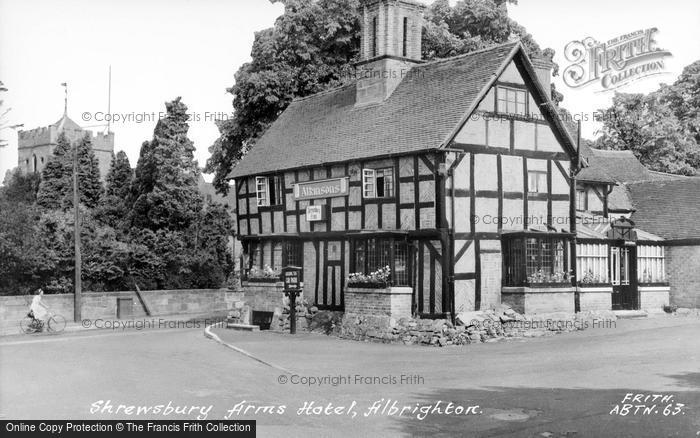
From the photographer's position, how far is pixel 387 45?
27.6m

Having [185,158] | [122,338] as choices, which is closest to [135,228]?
[185,158]

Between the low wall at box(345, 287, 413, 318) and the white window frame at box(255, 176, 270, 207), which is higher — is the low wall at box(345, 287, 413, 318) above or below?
below

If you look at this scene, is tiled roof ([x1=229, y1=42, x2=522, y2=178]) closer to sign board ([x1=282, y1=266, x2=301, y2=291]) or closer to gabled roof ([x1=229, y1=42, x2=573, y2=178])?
gabled roof ([x1=229, y1=42, x2=573, y2=178])

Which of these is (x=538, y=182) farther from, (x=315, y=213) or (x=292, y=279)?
(x=292, y=279)

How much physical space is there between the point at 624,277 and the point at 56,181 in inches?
1582

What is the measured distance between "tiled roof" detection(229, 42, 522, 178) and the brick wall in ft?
35.9

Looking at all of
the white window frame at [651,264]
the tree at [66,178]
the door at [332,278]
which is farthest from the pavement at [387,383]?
the tree at [66,178]

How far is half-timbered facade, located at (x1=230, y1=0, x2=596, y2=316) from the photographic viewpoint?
78.0 ft

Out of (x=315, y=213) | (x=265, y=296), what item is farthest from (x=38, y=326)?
(x=315, y=213)

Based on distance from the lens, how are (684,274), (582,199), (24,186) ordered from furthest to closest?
(24,186)
(582,199)
(684,274)

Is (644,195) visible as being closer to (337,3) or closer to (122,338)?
(337,3)

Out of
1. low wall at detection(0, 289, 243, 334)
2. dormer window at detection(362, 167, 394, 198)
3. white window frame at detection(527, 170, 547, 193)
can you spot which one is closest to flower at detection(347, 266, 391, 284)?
dormer window at detection(362, 167, 394, 198)

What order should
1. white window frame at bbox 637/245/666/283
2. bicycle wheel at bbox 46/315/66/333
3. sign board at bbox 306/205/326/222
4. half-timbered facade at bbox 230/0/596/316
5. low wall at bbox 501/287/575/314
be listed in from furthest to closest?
bicycle wheel at bbox 46/315/66/333, white window frame at bbox 637/245/666/283, sign board at bbox 306/205/326/222, low wall at bbox 501/287/575/314, half-timbered facade at bbox 230/0/596/316

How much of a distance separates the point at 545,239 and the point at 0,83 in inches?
659
